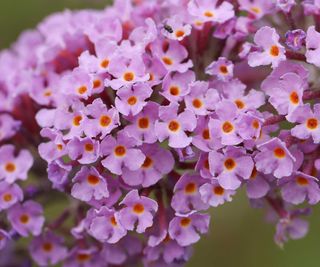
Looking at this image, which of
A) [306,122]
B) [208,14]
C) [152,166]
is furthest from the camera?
[208,14]

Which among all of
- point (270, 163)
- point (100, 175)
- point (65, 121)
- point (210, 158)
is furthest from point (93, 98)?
point (270, 163)

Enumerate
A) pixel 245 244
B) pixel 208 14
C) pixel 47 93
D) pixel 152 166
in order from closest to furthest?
pixel 152 166
pixel 208 14
pixel 47 93
pixel 245 244

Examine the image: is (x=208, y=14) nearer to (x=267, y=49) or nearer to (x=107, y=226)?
(x=267, y=49)

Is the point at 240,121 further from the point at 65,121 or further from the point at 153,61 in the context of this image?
the point at 65,121

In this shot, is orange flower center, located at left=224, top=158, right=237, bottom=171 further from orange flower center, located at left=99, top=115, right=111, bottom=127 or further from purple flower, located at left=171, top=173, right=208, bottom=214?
orange flower center, located at left=99, top=115, right=111, bottom=127

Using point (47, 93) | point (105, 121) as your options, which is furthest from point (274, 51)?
point (47, 93)

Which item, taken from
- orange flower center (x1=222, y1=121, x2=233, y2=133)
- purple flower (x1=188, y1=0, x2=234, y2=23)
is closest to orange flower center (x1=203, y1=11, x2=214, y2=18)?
purple flower (x1=188, y1=0, x2=234, y2=23)

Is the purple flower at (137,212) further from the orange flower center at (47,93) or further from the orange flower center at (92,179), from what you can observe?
the orange flower center at (47,93)
